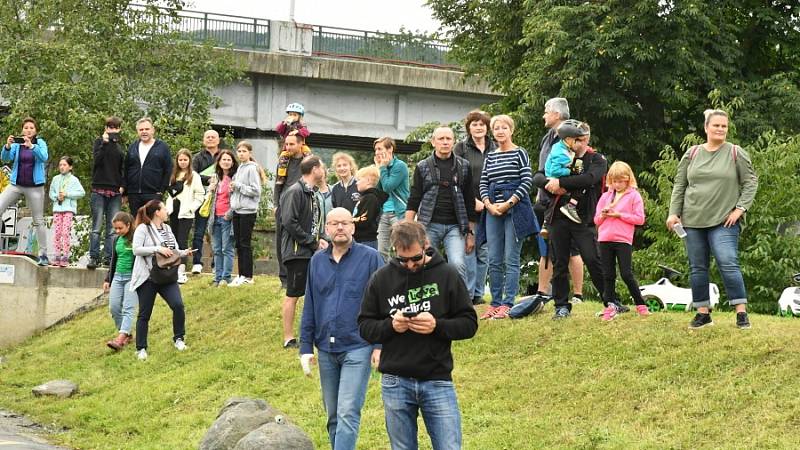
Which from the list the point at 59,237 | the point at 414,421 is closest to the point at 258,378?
the point at 414,421

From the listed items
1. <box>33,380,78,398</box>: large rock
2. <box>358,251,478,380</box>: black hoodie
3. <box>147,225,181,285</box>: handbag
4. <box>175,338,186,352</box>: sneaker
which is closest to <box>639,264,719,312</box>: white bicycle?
<box>175,338,186,352</box>: sneaker

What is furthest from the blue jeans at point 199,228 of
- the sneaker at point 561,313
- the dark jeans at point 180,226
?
the sneaker at point 561,313

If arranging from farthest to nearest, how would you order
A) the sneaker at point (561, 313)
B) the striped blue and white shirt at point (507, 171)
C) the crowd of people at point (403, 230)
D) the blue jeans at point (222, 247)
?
the blue jeans at point (222, 247)
the striped blue and white shirt at point (507, 171)
the sneaker at point (561, 313)
the crowd of people at point (403, 230)

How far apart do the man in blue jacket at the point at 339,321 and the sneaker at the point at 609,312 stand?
3876mm

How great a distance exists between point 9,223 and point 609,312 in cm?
1895

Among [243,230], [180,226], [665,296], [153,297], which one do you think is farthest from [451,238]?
[180,226]

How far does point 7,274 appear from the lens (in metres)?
21.6

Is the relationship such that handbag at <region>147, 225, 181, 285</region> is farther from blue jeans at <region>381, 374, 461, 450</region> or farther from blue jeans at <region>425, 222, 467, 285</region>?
blue jeans at <region>381, 374, 461, 450</region>

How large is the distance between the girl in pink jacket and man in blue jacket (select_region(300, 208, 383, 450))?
3.81 metres

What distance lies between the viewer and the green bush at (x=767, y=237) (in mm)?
20328

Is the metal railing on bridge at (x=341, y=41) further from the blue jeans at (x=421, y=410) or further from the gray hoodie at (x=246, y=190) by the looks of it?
the blue jeans at (x=421, y=410)

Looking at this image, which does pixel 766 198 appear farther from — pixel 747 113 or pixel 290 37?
pixel 290 37

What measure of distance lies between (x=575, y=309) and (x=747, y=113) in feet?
41.9

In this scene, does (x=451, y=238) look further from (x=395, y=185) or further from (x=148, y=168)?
(x=148, y=168)
